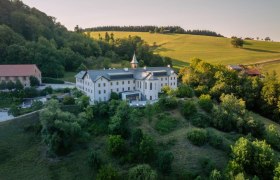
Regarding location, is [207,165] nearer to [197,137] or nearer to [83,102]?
[197,137]

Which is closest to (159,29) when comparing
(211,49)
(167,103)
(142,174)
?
(211,49)

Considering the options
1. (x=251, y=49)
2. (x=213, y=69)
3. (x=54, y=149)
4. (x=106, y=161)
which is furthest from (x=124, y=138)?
(x=251, y=49)

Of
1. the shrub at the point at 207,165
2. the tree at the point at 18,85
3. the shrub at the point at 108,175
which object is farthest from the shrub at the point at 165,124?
the tree at the point at 18,85

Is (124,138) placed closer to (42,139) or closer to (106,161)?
(106,161)

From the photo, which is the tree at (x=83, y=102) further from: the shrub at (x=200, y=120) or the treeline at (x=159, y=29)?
the treeline at (x=159, y=29)

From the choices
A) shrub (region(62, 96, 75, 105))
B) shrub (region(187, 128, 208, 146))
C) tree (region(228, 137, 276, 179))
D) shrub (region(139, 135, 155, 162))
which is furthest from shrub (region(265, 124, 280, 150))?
shrub (region(62, 96, 75, 105))

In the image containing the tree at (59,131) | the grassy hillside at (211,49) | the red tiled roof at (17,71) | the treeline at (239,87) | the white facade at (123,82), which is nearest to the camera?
the tree at (59,131)
